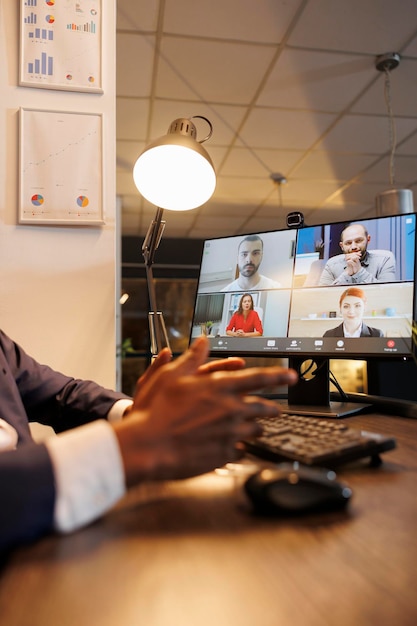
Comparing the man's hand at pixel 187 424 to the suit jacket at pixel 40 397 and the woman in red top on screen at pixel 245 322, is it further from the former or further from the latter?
the woman in red top on screen at pixel 245 322

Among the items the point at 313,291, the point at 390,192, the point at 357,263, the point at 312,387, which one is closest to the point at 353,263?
the point at 357,263

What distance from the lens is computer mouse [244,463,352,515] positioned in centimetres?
45

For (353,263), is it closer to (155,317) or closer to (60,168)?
(155,317)

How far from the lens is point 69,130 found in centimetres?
140

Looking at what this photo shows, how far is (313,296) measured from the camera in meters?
1.15

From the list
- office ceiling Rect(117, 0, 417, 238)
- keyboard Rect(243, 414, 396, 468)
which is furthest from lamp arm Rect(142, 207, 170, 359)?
keyboard Rect(243, 414, 396, 468)

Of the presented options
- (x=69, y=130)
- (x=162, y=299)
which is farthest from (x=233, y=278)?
(x=162, y=299)

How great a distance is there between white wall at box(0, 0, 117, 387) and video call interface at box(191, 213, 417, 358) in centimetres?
29

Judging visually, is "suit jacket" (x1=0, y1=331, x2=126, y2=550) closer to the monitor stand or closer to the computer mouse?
the computer mouse

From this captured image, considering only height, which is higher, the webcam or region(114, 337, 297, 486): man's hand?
the webcam

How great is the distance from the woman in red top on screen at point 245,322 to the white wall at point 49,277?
36cm

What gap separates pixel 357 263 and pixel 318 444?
62cm

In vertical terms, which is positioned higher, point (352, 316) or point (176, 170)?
point (176, 170)

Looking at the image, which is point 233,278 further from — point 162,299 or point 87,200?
point 162,299
